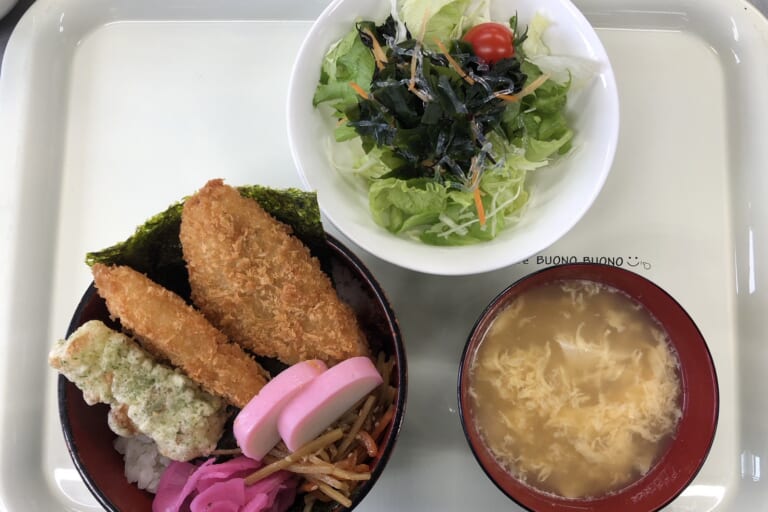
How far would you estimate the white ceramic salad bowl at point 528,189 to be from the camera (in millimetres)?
1294

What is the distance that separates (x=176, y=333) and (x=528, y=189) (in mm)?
870

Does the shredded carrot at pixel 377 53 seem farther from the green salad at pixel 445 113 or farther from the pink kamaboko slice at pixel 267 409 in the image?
the pink kamaboko slice at pixel 267 409

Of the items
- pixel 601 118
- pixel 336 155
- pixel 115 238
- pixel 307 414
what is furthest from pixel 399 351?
pixel 115 238

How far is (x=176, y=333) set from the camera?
3.94ft

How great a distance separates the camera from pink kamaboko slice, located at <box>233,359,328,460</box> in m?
1.16

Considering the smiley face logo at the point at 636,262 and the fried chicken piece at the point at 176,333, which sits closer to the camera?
the fried chicken piece at the point at 176,333

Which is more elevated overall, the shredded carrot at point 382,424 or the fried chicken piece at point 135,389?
the fried chicken piece at point 135,389

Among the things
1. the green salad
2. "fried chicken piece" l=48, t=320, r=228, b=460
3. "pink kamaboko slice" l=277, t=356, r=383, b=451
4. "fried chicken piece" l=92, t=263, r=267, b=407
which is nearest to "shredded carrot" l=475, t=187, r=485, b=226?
the green salad

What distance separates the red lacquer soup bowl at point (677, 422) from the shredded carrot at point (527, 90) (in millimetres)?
402

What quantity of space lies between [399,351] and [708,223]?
89cm

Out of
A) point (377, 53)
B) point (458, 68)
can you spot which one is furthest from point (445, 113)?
point (377, 53)

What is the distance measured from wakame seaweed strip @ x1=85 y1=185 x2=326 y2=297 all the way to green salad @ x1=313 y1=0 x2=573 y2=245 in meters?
0.18

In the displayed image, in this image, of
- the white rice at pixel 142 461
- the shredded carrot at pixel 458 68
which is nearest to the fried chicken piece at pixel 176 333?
the white rice at pixel 142 461

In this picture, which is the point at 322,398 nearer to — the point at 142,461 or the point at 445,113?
the point at 142,461
